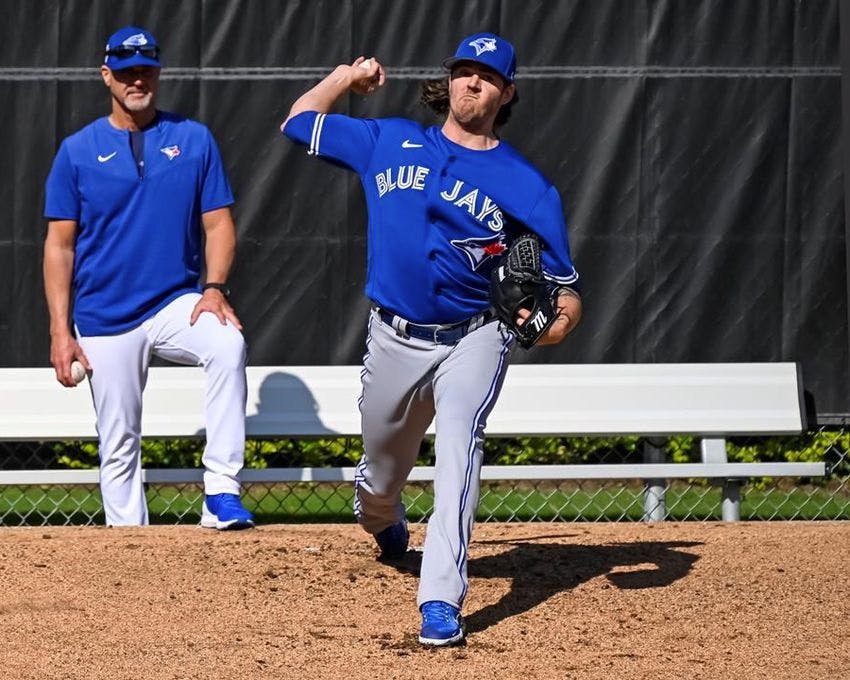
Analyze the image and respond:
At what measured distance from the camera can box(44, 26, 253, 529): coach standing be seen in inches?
243

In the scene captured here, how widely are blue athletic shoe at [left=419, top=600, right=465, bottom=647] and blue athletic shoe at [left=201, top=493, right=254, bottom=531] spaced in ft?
5.50

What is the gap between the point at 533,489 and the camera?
8773 mm

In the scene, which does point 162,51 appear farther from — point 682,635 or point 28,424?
point 682,635

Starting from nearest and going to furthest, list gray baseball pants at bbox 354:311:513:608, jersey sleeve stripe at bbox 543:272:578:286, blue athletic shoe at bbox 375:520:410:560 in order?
gray baseball pants at bbox 354:311:513:608 < jersey sleeve stripe at bbox 543:272:578:286 < blue athletic shoe at bbox 375:520:410:560

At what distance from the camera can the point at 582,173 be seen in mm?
7492

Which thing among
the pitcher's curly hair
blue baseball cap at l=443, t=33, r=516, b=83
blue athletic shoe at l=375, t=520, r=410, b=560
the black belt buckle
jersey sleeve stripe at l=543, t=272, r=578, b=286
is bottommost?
blue athletic shoe at l=375, t=520, r=410, b=560

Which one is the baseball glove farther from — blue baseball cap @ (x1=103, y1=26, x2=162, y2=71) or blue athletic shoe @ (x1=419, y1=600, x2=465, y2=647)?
blue baseball cap @ (x1=103, y1=26, x2=162, y2=71)

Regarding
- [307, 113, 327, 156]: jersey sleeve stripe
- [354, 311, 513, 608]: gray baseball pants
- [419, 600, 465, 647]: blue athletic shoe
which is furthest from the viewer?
[307, 113, 327, 156]: jersey sleeve stripe

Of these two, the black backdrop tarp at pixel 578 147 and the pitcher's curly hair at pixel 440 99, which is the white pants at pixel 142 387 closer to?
the black backdrop tarp at pixel 578 147

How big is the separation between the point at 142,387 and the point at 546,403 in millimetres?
2004

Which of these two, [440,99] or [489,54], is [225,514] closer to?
[440,99]

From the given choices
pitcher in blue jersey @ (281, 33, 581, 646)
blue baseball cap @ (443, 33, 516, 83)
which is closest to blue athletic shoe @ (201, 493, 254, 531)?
pitcher in blue jersey @ (281, 33, 581, 646)

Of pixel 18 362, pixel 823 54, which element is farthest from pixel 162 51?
pixel 823 54

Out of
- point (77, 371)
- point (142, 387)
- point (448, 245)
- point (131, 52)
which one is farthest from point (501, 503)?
point (448, 245)
